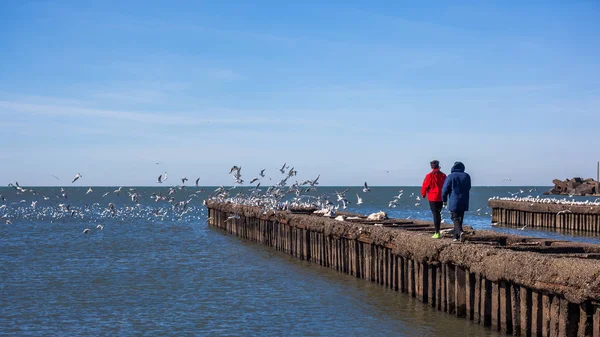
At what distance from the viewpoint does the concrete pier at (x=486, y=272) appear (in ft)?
39.5

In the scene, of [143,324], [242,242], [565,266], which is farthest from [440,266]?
[242,242]

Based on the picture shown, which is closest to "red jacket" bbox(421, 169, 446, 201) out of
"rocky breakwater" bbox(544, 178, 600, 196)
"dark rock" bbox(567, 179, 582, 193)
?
"rocky breakwater" bbox(544, 178, 600, 196)

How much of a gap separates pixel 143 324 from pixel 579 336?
33.9 ft

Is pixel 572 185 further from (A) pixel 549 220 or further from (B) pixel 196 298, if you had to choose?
(B) pixel 196 298

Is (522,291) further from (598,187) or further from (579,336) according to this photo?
(598,187)

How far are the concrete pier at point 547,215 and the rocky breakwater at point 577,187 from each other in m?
55.2

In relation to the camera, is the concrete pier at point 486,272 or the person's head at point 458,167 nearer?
the concrete pier at point 486,272

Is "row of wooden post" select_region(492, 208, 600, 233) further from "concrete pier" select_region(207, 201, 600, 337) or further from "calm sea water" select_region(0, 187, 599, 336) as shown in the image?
"concrete pier" select_region(207, 201, 600, 337)

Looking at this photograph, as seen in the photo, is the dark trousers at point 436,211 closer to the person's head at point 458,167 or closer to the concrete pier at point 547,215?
the person's head at point 458,167

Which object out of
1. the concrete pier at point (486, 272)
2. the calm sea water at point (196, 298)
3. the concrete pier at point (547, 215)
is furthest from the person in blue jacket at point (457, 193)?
the concrete pier at point (547, 215)

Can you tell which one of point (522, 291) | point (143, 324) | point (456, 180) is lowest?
point (143, 324)

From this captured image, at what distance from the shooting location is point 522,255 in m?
13.5

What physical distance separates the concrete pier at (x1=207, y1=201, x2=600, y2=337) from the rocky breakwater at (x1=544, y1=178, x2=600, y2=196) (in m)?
88.3

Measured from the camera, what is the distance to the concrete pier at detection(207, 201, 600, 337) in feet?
39.5
